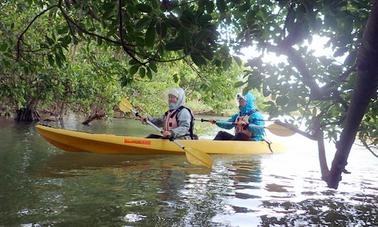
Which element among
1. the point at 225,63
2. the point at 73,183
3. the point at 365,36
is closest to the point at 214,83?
the point at 73,183

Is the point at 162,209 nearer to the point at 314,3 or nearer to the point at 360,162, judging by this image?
the point at 314,3

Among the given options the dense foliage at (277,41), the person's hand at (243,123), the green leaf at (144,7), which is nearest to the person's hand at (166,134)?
the person's hand at (243,123)

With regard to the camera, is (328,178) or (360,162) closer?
(328,178)

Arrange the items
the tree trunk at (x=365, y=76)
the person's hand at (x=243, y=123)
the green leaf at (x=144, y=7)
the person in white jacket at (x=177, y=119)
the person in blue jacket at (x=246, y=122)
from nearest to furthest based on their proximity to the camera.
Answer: the tree trunk at (x=365, y=76), the green leaf at (x=144, y=7), the person in white jacket at (x=177, y=119), the person's hand at (x=243, y=123), the person in blue jacket at (x=246, y=122)

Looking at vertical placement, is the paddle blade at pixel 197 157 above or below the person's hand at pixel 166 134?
below

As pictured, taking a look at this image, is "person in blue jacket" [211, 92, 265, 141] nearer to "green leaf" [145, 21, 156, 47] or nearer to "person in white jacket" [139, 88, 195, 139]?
"person in white jacket" [139, 88, 195, 139]

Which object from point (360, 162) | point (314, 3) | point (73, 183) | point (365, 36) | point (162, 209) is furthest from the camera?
point (360, 162)

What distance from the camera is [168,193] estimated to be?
5.39m

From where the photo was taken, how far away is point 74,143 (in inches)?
337

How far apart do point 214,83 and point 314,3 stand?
16.4 ft

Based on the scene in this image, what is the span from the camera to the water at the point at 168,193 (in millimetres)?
4277

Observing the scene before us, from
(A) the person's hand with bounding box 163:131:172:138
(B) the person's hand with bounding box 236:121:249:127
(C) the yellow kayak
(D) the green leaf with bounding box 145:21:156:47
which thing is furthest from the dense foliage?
(B) the person's hand with bounding box 236:121:249:127

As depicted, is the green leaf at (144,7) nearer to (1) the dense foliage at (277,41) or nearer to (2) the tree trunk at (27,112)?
(1) the dense foliage at (277,41)

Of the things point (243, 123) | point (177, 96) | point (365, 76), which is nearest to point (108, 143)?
point (177, 96)
